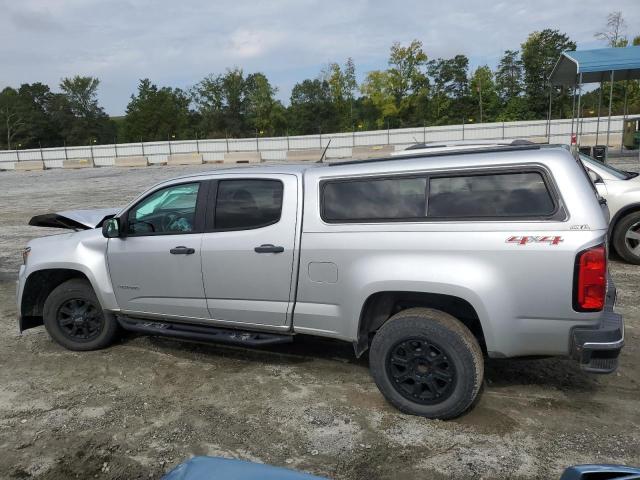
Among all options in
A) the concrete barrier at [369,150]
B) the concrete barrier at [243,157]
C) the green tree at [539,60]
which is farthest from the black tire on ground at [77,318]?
the green tree at [539,60]

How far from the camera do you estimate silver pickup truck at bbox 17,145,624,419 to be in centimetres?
320

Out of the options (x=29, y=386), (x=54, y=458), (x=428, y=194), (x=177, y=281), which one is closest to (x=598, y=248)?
→ (x=428, y=194)

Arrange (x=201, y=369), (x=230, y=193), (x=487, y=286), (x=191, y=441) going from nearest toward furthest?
(x=487, y=286) → (x=191, y=441) → (x=230, y=193) → (x=201, y=369)

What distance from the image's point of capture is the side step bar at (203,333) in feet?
13.8

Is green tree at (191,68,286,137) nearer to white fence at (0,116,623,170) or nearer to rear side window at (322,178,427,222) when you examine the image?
white fence at (0,116,623,170)

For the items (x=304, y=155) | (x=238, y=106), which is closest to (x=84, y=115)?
(x=238, y=106)

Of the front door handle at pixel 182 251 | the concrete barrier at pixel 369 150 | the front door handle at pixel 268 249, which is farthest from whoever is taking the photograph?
the concrete barrier at pixel 369 150

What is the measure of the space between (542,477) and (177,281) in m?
3.09

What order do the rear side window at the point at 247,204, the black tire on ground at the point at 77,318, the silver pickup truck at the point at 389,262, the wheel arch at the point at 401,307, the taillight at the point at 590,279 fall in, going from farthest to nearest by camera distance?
the black tire on ground at the point at 77,318 < the rear side window at the point at 247,204 < the wheel arch at the point at 401,307 < the silver pickup truck at the point at 389,262 < the taillight at the point at 590,279

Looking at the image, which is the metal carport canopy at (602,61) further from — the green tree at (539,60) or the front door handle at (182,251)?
the green tree at (539,60)

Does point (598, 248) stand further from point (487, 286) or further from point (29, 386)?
point (29, 386)

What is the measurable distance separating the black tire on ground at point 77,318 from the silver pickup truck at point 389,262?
0.12 m

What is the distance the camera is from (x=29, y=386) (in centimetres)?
448

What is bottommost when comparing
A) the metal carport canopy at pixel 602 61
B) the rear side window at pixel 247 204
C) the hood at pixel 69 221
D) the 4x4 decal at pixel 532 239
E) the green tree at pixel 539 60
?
the hood at pixel 69 221
